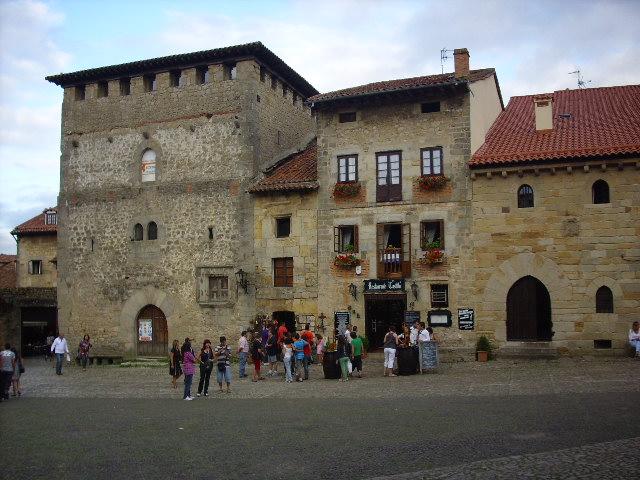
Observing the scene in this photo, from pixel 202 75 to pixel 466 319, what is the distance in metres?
15.4

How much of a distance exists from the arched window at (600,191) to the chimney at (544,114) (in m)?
3.75

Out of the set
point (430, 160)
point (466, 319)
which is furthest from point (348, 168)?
point (466, 319)

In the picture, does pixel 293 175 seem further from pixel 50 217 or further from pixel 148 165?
pixel 50 217

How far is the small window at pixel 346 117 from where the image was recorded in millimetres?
29266

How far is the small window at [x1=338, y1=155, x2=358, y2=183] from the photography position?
29.0 m

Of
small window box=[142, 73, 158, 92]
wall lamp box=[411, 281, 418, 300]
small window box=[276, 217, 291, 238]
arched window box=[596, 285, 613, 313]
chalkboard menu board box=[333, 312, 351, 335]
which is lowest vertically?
chalkboard menu board box=[333, 312, 351, 335]

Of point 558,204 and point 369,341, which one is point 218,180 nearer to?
point 369,341

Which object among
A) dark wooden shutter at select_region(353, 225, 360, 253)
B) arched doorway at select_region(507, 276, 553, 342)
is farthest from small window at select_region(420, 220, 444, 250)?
A: arched doorway at select_region(507, 276, 553, 342)

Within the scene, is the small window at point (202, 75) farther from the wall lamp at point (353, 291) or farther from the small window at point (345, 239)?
the wall lamp at point (353, 291)

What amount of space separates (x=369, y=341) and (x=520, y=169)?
27.8 ft

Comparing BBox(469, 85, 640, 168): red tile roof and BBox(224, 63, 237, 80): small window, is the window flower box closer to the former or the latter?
BBox(469, 85, 640, 168): red tile roof

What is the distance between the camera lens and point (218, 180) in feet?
103

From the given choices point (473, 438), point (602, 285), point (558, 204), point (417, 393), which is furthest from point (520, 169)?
point (473, 438)

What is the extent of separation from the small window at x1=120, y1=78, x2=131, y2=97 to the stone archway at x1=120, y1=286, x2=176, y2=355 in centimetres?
896
